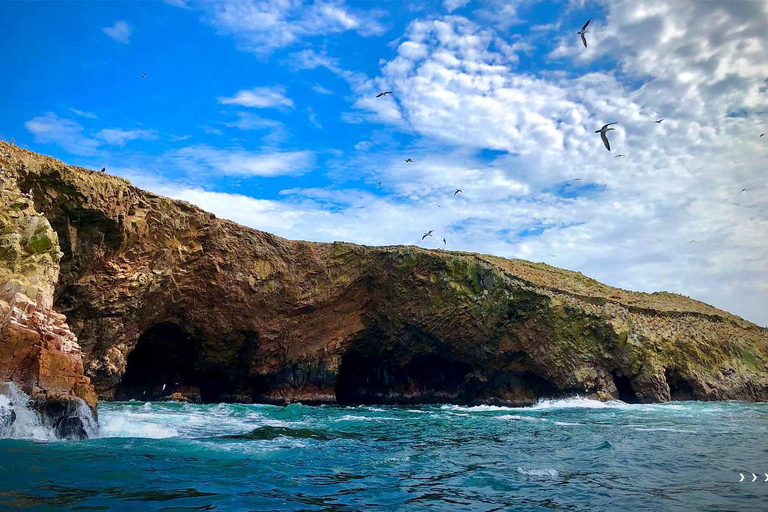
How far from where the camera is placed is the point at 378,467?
1034cm

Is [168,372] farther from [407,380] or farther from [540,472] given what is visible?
[540,472]

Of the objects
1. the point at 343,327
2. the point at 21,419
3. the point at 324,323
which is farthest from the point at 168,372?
the point at 21,419

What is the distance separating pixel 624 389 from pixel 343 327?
59.4 ft

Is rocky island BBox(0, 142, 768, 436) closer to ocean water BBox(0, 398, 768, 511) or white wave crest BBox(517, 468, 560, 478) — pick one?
ocean water BBox(0, 398, 768, 511)

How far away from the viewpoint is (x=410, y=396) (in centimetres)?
3281

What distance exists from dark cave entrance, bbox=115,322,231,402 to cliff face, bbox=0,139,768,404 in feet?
0.24

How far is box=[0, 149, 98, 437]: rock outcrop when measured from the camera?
1164 centimetres

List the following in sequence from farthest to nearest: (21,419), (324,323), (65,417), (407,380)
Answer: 1. (407,380)
2. (324,323)
3. (65,417)
4. (21,419)

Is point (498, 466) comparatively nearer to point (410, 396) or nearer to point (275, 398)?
point (275, 398)

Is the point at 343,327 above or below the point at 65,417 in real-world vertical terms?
above

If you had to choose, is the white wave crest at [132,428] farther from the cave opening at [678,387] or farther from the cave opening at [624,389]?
the cave opening at [678,387]

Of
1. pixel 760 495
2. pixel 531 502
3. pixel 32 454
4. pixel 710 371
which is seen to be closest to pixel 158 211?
pixel 32 454

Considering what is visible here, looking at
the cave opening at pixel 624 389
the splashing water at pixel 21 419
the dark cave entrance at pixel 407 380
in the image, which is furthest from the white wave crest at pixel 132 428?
the cave opening at pixel 624 389

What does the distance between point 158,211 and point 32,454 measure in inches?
600
